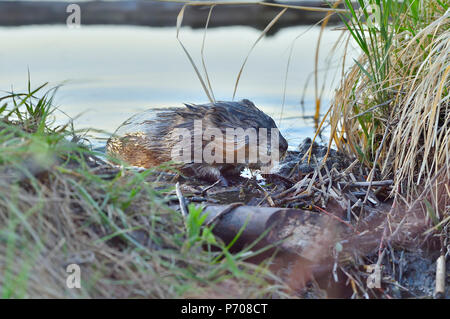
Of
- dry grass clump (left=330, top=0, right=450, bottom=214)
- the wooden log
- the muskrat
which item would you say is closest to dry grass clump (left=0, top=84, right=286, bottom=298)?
the wooden log

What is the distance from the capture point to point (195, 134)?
184 inches

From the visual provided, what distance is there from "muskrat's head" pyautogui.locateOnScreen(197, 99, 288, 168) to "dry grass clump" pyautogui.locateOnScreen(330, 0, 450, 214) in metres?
0.48

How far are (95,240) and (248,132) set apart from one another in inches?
90.0

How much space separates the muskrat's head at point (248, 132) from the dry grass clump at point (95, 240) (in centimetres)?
182

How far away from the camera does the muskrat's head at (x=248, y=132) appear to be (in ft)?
14.4

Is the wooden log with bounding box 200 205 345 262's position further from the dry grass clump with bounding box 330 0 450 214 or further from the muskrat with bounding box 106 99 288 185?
the muskrat with bounding box 106 99 288 185

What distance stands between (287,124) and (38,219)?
4.50 metres

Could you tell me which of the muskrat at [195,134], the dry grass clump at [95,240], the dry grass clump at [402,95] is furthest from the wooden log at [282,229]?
the muskrat at [195,134]

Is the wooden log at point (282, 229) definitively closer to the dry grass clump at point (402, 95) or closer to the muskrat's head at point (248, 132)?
the dry grass clump at point (402, 95)

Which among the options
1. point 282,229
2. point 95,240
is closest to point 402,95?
point 282,229

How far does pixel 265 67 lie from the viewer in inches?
353

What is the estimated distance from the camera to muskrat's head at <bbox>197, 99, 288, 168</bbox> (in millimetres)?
4383
